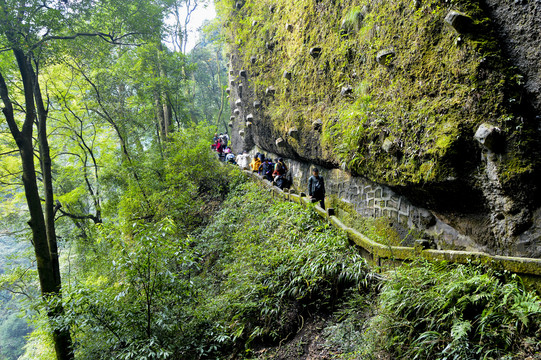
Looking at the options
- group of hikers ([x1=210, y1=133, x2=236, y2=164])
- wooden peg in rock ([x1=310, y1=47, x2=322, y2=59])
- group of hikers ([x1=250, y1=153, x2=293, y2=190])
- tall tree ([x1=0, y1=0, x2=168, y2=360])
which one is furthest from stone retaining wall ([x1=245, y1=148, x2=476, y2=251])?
group of hikers ([x1=210, y1=133, x2=236, y2=164])

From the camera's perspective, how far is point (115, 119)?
1647cm

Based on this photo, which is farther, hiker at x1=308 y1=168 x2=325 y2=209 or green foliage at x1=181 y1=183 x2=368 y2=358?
hiker at x1=308 y1=168 x2=325 y2=209

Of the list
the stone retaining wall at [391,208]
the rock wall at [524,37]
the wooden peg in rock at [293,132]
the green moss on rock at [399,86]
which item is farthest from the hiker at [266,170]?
the rock wall at [524,37]

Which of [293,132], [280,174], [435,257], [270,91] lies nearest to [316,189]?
[293,132]

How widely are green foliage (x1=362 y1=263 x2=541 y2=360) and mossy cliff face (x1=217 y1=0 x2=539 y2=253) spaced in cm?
144

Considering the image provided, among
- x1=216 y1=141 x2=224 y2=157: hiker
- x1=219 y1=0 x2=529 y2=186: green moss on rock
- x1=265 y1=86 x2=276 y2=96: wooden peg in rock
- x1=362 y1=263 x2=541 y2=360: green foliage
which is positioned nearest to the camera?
x1=362 y1=263 x2=541 y2=360: green foliage

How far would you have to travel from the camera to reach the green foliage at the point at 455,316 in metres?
2.61

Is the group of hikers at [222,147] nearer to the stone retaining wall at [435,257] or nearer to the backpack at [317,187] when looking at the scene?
the backpack at [317,187]

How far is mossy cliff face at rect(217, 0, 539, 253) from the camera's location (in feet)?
13.5

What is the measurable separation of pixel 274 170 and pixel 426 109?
6.56m

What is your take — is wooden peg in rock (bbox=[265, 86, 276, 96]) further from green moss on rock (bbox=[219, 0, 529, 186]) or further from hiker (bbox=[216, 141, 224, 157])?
hiker (bbox=[216, 141, 224, 157])

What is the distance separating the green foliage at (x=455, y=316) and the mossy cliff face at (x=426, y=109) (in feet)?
4.73

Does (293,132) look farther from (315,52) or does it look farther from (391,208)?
(391,208)

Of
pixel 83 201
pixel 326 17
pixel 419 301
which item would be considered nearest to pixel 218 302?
pixel 419 301
